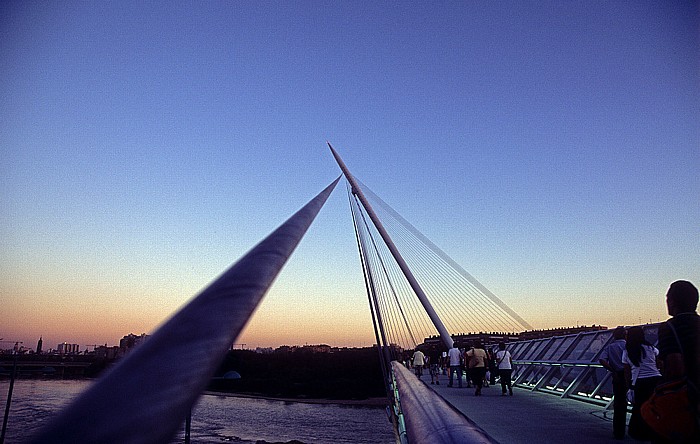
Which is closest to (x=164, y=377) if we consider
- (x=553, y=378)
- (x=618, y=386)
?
(x=618, y=386)

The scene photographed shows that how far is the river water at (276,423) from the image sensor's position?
4053 centimetres

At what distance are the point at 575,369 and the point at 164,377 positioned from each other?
1352 centimetres

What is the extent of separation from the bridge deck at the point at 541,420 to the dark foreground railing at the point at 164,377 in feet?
15.3

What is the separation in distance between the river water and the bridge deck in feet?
83.2

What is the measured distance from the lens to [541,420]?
307 inches

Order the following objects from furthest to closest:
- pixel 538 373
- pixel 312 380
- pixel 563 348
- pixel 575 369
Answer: pixel 312 380, pixel 538 373, pixel 563 348, pixel 575 369

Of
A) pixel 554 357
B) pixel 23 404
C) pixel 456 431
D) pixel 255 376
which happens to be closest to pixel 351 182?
pixel 554 357

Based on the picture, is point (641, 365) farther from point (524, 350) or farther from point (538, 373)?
point (524, 350)

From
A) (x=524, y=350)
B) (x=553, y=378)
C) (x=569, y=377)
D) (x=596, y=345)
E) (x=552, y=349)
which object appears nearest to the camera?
(x=596, y=345)

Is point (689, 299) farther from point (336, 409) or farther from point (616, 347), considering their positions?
point (336, 409)

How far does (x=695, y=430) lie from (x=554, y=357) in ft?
38.9

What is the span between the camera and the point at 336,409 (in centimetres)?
6600

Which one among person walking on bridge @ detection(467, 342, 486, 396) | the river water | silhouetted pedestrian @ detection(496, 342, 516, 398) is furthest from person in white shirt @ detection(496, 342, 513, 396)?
the river water

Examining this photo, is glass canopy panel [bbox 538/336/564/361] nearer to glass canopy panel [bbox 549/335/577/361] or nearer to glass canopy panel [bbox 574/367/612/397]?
glass canopy panel [bbox 549/335/577/361]
